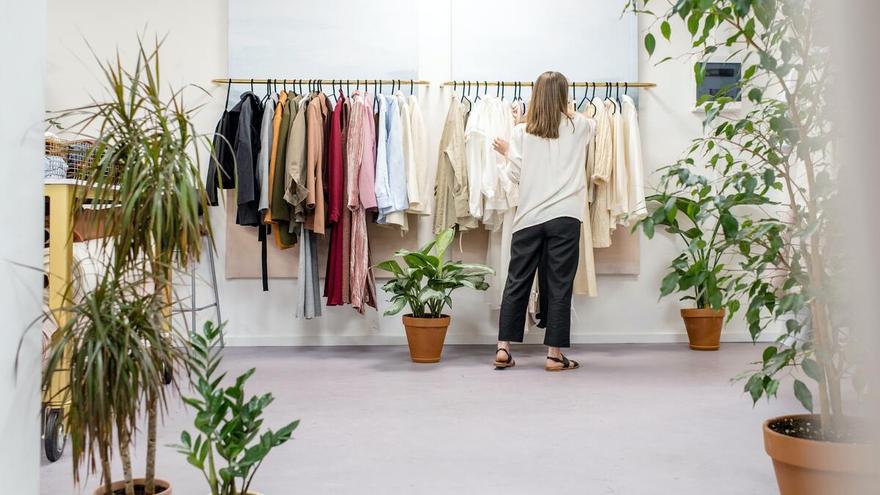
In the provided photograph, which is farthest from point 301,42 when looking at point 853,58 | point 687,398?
point 853,58

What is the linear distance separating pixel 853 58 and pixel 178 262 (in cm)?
137

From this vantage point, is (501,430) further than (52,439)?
Yes

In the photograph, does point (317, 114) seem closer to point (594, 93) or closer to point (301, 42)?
point (301, 42)

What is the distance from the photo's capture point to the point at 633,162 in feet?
14.8

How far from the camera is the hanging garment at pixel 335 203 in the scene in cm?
428

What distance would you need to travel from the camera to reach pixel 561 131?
3605 millimetres

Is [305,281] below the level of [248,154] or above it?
below

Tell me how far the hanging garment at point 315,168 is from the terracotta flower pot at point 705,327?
7.19 feet

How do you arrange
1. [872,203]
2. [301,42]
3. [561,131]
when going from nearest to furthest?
[872,203], [561,131], [301,42]

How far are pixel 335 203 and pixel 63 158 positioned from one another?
1958mm

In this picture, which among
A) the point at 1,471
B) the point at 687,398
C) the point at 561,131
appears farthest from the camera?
the point at 561,131

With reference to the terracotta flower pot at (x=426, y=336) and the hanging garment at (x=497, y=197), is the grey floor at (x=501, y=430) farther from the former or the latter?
the hanging garment at (x=497, y=197)

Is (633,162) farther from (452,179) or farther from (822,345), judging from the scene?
(822,345)

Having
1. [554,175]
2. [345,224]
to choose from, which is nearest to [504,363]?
[554,175]
